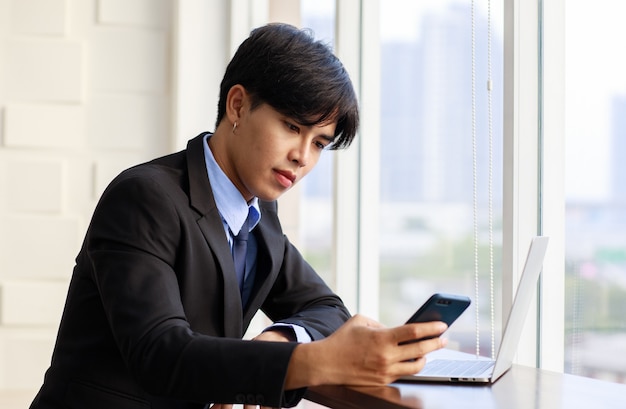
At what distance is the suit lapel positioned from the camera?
1.49 m

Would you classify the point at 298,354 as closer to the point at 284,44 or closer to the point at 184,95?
the point at 284,44

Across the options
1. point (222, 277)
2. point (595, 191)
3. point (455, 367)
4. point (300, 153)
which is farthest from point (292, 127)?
point (595, 191)

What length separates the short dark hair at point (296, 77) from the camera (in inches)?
59.1

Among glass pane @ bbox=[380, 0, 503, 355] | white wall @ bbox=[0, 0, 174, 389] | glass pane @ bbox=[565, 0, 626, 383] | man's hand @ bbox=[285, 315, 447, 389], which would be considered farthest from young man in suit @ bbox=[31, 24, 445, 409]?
white wall @ bbox=[0, 0, 174, 389]

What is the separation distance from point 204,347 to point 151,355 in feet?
0.27

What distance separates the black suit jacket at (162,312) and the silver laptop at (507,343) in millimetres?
268

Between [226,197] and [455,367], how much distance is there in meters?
0.51

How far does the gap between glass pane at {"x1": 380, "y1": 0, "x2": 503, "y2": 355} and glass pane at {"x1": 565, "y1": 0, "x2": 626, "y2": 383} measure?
0.27m

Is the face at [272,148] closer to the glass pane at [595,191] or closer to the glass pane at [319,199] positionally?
the glass pane at [595,191]

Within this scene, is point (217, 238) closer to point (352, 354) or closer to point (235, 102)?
point (235, 102)

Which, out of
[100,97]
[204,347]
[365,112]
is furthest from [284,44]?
[100,97]

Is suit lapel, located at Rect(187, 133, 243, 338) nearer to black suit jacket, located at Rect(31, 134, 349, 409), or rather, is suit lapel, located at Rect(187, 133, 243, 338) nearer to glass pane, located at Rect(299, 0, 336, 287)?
black suit jacket, located at Rect(31, 134, 349, 409)

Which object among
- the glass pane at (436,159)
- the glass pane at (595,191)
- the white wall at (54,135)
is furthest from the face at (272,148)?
the white wall at (54,135)

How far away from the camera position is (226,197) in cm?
158
